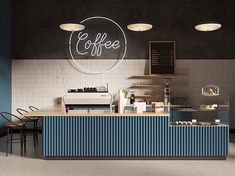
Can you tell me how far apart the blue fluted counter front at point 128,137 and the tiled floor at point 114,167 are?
0.15 m

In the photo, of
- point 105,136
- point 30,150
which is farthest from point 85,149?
point 30,150

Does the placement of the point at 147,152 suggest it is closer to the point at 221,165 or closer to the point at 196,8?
the point at 221,165

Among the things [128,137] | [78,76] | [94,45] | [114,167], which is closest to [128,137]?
[128,137]

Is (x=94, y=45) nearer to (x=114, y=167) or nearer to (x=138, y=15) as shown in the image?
(x=138, y=15)

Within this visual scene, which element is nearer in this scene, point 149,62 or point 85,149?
point 85,149

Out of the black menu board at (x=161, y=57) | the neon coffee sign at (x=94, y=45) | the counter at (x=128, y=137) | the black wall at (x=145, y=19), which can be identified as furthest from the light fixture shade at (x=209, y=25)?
the neon coffee sign at (x=94, y=45)

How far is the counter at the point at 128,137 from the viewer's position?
211 inches

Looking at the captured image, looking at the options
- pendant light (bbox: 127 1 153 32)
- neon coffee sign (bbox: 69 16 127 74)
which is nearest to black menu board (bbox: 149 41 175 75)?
pendant light (bbox: 127 1 153 32)

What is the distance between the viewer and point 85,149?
5.40 m

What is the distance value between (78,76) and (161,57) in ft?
7.47

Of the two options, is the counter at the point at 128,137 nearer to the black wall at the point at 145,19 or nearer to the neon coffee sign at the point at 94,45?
the neon coffee sign at the point at 94,45

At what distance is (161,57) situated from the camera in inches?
333

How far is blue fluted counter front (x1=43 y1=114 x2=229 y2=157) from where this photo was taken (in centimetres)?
536

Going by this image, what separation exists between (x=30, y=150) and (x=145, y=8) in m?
4.77
